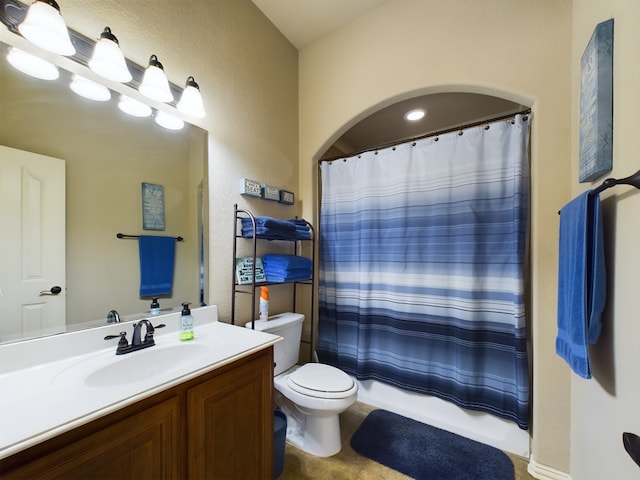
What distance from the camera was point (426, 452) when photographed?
1.47 m

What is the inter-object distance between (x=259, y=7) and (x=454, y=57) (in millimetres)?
1370

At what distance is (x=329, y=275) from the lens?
2080 mm

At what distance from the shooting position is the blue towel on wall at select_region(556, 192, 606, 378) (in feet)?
2.76

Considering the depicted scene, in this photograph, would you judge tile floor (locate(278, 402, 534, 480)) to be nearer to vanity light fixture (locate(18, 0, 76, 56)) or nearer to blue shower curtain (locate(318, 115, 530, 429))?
blue shower curtain (locate(318, 115, 530, 429))

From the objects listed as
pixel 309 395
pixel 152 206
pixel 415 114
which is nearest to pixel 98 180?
pixel 152 206

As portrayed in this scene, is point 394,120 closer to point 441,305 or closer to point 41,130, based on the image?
point 441,305

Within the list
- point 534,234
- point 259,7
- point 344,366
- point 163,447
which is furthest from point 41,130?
point 534,234

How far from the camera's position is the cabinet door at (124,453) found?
1.94 feet

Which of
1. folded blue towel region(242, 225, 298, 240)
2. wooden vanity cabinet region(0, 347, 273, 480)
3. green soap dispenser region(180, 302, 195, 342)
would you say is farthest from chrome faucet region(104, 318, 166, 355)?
folded blue towel region(242, 225, 298, 240)

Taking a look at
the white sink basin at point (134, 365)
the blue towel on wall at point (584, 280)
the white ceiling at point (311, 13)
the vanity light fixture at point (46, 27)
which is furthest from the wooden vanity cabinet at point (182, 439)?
the white ceiling at point (311, 13)

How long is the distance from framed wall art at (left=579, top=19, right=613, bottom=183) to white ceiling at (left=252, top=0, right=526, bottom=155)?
1.34 metres

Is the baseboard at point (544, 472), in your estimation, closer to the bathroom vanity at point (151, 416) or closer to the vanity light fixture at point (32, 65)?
the bathroom vanity at point (151, 416)

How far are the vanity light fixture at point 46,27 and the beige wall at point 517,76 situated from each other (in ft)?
5.05

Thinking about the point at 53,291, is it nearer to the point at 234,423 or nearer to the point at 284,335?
the point at 234,423
